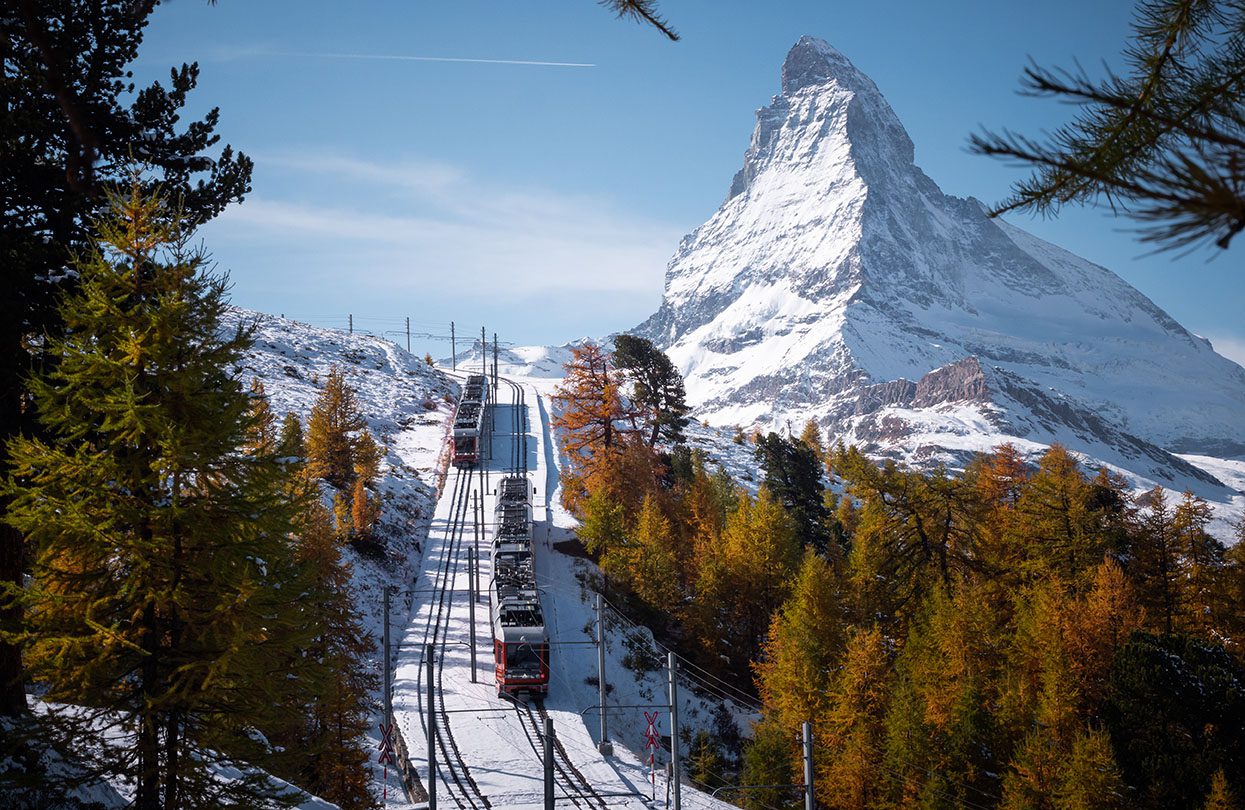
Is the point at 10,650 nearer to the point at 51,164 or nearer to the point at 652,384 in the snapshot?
the point at 51,164

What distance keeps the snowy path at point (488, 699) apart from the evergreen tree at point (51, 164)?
1767 cm

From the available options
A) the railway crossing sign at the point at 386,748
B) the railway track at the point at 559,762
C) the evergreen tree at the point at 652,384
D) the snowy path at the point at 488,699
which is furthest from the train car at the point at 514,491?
the railway crossing sign at the point at 386,748

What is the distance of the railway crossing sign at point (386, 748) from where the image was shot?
1013 inches

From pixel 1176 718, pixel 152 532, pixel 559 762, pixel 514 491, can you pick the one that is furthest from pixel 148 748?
pixel 514 491

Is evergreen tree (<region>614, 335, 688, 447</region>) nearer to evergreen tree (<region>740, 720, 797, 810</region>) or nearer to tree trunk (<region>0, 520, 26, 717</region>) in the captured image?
evergreen tree (<region>740, 720, 797, 810</region>)

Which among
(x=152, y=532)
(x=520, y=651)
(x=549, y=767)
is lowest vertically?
(x=520, y=651)

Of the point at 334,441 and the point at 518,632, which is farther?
the point at 334,441

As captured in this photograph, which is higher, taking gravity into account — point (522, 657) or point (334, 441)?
point (334, 441)

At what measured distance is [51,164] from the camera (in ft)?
39.0

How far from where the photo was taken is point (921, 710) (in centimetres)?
2786

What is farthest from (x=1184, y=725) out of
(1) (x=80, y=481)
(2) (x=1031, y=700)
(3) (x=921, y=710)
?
(1) (x=80, y=481)

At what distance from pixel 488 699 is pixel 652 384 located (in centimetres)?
2792

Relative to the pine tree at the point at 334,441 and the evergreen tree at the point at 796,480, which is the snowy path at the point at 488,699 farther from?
the evergreen tree at the point at 796,480

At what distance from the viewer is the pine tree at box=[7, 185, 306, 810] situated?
31.1 feet
